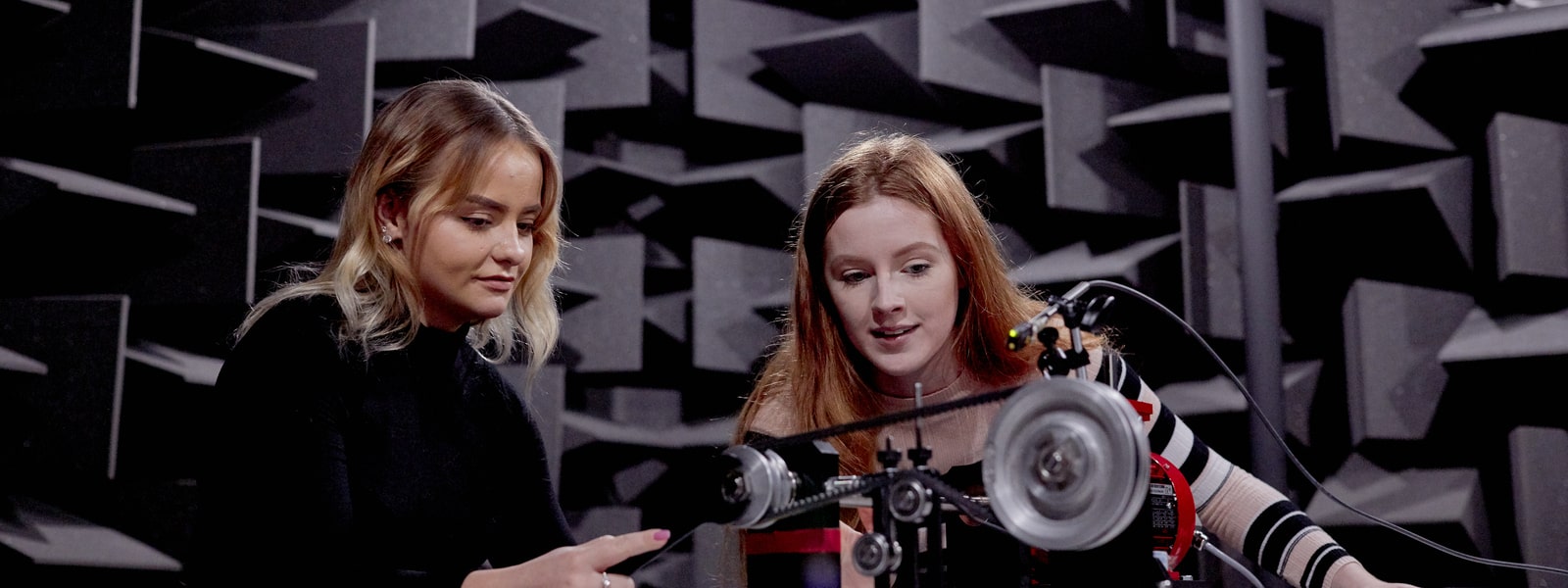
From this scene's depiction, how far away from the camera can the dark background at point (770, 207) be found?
7.42 feet

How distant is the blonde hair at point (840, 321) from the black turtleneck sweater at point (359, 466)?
1.14ft

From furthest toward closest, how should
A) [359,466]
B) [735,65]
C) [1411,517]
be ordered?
1. [735,65]
2. [1411,517]
3. [359,466]

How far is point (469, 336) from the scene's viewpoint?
178 cm

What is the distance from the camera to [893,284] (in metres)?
1.47

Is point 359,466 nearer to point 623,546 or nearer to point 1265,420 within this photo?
point 623,546

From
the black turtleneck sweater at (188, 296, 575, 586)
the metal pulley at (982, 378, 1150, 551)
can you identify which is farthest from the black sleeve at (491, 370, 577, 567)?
the metal pulley at (982, 378, 1150, 551)

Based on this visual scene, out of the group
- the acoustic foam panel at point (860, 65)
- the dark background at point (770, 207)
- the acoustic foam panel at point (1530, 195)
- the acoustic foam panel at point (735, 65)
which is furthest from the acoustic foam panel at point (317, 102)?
the acoustic foam panel at point (1530, 195)

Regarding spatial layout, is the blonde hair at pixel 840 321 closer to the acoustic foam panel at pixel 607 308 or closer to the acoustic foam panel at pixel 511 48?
the acoustic foam panel at pixel 607 308

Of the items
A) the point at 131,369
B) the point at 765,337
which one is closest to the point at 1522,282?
the point at 765,337

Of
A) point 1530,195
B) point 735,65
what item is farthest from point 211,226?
point 1530,195

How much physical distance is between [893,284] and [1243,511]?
0.51 meters

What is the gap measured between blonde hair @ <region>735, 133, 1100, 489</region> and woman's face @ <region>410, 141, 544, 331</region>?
400 mm

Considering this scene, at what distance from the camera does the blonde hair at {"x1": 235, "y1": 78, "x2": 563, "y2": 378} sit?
1458mm

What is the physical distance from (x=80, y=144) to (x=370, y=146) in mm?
1484
